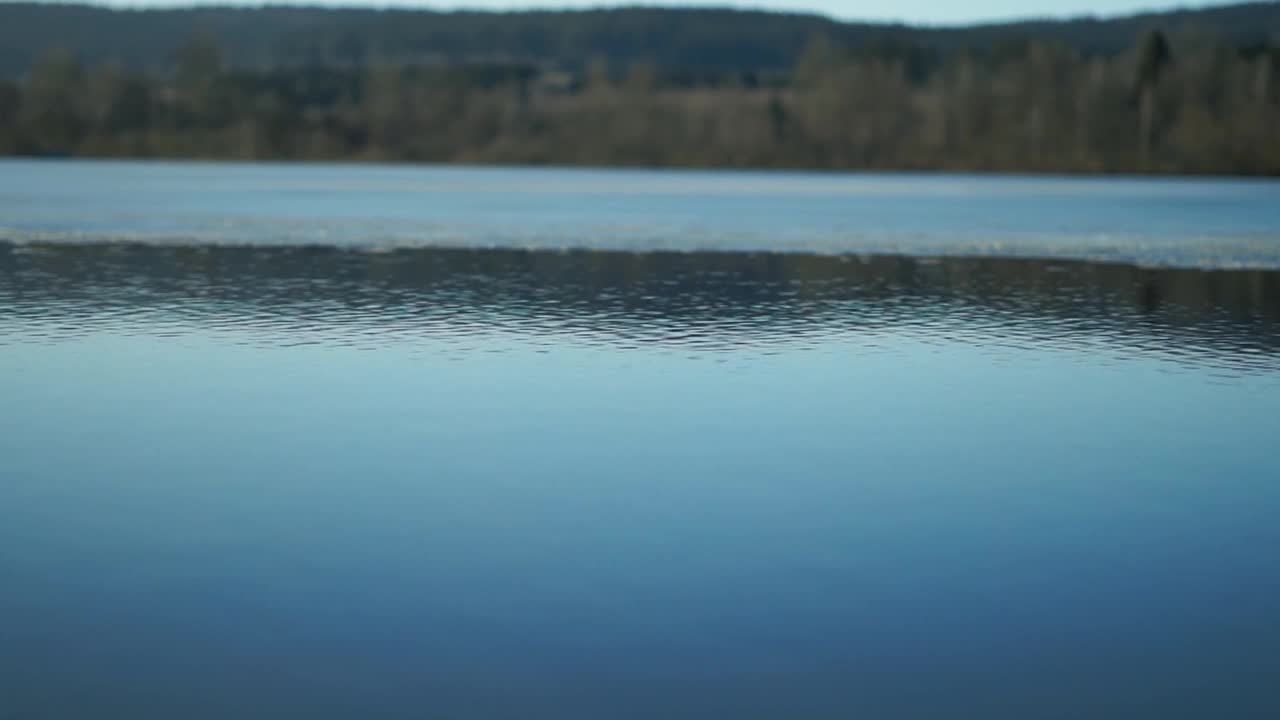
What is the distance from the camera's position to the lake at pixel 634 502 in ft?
30.7

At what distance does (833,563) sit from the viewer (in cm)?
1170

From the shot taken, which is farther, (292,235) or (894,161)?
(894,161)

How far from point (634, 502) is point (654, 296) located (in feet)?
55.8

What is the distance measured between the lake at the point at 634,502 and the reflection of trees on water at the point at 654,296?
0.22 metres

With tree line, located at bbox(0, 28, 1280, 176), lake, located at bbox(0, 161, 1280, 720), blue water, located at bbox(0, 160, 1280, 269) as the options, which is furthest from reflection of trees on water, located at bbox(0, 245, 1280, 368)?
tree line, located at bbox(0, 28, 1280, 176)

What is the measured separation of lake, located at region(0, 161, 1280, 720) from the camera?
935 centimetres

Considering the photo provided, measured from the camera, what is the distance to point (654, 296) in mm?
30281

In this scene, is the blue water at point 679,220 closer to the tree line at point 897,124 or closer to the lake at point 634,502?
the lake at point 634,502

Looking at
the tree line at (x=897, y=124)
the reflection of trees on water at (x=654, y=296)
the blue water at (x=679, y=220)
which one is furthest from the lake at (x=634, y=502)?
the tree line at (x=897, y=124)

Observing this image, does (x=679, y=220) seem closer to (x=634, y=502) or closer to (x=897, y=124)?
(x=634, y=502)

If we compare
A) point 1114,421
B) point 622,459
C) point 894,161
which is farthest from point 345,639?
point 894,161

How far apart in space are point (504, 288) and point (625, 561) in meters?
20.2

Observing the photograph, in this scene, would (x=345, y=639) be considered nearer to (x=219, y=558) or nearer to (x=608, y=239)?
(x=219, y=558)

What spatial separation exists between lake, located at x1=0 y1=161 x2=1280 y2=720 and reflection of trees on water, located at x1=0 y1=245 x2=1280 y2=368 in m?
0.22
